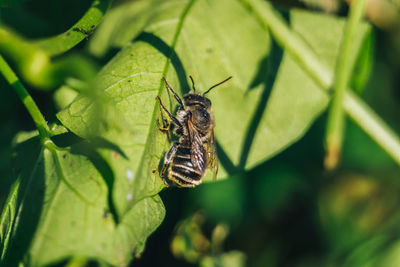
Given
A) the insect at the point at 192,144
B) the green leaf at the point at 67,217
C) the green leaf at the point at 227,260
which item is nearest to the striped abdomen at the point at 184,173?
the insect at the point at 192,144

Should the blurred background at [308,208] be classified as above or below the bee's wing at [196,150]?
below

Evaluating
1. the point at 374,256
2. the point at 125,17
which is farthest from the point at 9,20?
the point at 374,256

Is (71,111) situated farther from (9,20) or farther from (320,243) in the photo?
(320,243)

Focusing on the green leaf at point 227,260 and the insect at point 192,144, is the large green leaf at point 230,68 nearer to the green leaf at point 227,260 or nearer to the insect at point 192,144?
the insect at point 192,144

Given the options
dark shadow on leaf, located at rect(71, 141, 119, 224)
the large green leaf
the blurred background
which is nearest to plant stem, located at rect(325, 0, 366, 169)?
the large green leaf

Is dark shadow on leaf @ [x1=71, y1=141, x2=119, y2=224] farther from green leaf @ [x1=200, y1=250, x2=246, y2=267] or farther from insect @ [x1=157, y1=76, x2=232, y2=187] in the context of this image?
green leaf @ [x1=200, y1=250, x2=246, y2=267]

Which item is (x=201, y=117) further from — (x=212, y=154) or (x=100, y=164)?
(x=100, y=164)

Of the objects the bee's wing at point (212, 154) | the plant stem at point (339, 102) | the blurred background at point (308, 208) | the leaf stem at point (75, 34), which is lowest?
the blurred background at point (308, 208)
